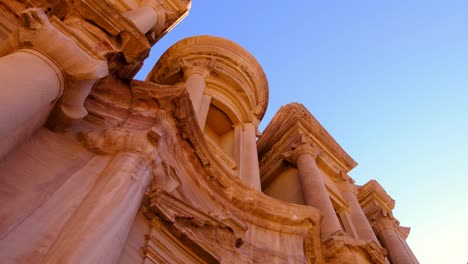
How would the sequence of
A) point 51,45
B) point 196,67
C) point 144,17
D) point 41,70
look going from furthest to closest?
point 196,67
point 144,17
point 51,45
point 41,70

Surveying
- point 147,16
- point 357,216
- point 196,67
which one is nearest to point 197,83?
point 196,67

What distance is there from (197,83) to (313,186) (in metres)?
5.16

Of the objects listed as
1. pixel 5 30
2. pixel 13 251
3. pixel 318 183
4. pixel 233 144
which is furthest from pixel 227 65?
pixel 13 251

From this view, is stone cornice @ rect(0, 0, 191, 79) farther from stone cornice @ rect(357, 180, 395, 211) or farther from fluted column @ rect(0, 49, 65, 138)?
stone cornice @ rect(357, 180, 395, 211)

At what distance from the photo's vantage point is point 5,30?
6719mm

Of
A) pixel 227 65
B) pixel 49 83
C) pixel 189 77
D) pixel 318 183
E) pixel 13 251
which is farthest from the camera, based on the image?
pixel 227 65

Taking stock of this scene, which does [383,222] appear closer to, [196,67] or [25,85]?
[196,67]

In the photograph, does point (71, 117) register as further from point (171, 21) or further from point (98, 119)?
point (171, 21)

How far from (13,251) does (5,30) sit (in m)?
4.18

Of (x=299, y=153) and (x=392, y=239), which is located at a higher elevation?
(x=299, y=153)

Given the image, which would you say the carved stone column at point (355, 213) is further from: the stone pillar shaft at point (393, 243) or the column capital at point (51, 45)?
the column capital at point (51, 45)

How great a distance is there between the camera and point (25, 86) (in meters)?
4.55

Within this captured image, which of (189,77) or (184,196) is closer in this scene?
(184,196)

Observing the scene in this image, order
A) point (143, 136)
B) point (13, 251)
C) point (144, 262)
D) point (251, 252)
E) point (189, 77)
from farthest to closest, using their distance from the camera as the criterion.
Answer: point (189, 77)
point (251, 252)
point (143, 136)
point (144, 262)
point (13, 251)
